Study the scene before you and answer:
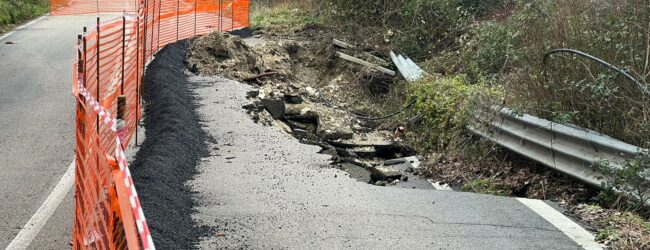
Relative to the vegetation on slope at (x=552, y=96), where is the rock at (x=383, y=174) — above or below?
below

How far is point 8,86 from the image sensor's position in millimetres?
14570

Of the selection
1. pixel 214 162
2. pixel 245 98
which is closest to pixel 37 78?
pixel 245 98

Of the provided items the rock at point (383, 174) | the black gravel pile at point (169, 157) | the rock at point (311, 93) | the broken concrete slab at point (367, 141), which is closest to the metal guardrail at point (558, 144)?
the rock at point (383, 174)

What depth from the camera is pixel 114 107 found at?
31.8 feet

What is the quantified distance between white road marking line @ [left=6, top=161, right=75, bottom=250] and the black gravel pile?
81cm

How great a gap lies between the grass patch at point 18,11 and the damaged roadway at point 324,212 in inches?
719

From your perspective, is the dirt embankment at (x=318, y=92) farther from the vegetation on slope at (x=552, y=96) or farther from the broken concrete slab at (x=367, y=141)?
the vegetation on slope at (x=552, y=96)

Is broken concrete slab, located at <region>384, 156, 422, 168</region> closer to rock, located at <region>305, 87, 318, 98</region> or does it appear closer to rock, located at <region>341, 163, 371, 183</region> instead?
rock, located at <region>341, 163, 371, 183</region>

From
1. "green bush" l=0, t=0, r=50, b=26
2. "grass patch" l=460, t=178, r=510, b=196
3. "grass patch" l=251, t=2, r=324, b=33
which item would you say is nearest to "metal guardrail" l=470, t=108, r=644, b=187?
"grass patch" l=460, t=178, r=510, b=196

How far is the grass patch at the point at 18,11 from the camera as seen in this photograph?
25.7m

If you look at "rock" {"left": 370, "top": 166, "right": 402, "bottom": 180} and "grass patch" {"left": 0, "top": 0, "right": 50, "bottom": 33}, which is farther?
"grass patch" {"left": 0, "top": 0, "right": 50, "bottom": 33}

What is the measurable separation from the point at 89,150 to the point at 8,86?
965cm

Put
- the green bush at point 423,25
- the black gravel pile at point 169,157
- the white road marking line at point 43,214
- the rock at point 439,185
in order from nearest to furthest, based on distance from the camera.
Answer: the black gravel pile at point 169,157 < the white road marking line at point 43,214 < the rock at point 439,185 < the green bush at point 423,25

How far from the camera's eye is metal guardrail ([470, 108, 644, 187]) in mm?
7005
